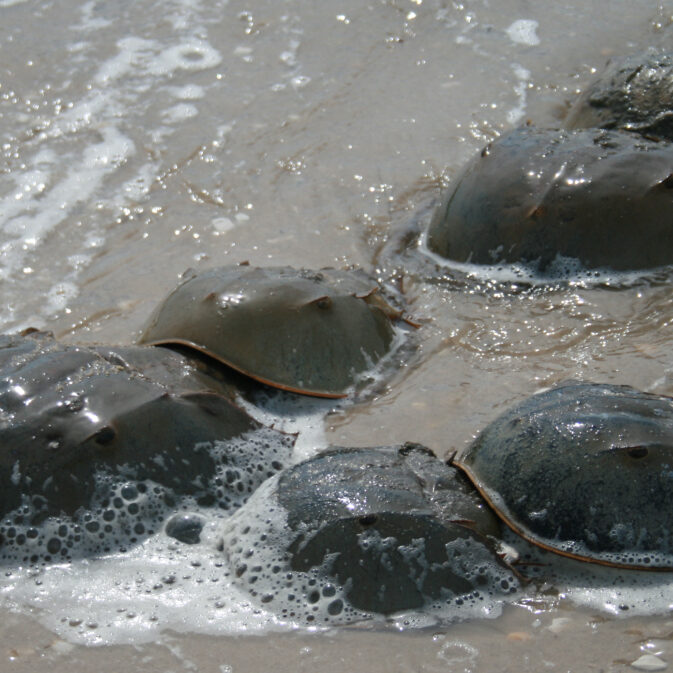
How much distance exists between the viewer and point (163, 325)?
3.46m

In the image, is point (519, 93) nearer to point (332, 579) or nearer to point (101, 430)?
point (101, 430)

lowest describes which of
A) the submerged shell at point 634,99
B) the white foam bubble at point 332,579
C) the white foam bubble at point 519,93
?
the white foam bubble at point 332,579

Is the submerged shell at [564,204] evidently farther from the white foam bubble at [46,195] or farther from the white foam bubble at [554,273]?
the white foam bubble at [46,195]

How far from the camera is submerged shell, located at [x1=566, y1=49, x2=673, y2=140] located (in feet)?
15.3

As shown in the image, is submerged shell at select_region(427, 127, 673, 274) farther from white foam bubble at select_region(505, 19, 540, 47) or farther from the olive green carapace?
white foam bubble at select_region(505, 19, 540, 47)

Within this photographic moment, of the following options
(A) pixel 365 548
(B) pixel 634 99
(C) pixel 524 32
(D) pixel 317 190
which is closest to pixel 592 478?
(A) pixel 365 548

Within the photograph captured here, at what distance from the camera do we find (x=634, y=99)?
473 cm

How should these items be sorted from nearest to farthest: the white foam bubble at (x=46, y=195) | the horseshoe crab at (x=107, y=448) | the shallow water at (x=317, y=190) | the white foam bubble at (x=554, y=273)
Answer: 1. the shallow water at (x=317, y=190)
2. the horseshoe crab at (x=107, y=448)
3. the white foam bubble at (x=554, y=273)
4. the white foam bubble at (x=46, y=195)

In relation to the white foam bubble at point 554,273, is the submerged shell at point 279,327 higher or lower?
higher

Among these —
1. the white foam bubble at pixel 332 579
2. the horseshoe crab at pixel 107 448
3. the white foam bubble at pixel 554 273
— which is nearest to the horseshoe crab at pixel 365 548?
the white foam bubble at pixel 332 579

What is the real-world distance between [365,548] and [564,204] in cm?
211

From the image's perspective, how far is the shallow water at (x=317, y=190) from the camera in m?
2.33

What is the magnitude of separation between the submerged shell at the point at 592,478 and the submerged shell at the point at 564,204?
4.50 feet

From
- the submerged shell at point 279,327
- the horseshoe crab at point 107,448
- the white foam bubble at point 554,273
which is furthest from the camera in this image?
the white foam bubble at point 554,273
